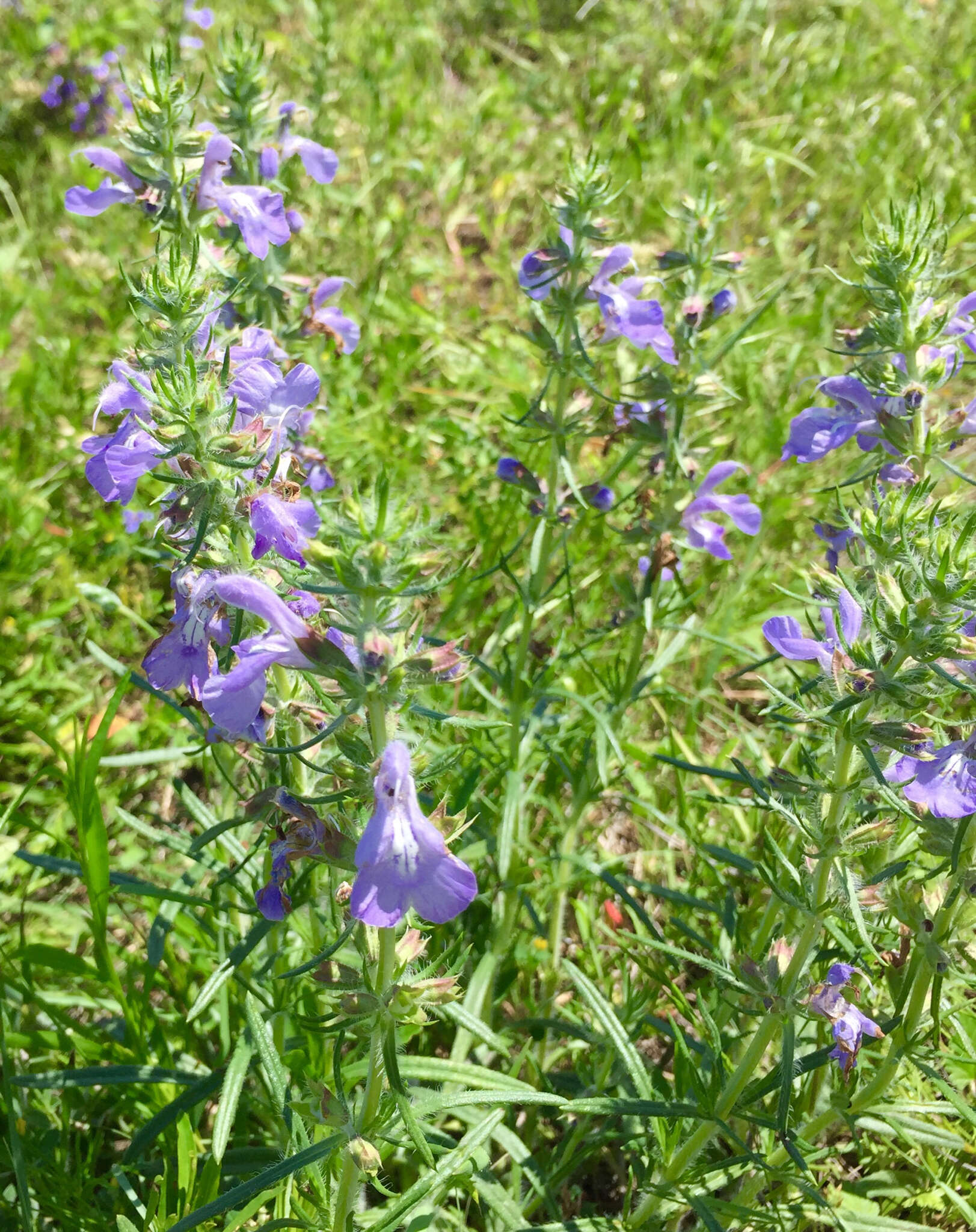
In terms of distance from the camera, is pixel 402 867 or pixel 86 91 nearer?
pixel 402 867

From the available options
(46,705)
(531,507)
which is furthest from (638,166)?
(46,705)

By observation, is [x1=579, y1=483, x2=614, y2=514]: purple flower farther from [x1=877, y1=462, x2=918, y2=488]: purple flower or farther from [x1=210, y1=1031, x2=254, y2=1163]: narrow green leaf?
[x1=210, y1=1031, x2=254, y2=1163]: narrow green leaf

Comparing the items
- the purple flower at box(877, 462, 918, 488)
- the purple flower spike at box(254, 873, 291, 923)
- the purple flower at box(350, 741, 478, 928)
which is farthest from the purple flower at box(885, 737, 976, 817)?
the purple flower spike at box(254, 873, 291, 923)

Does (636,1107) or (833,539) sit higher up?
(833,539)

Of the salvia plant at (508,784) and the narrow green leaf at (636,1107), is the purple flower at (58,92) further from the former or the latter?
the narrow green leaf at (636,1107)

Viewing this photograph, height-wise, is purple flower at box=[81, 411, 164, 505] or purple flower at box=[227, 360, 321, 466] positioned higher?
purple flower at box=[227, 360, 321, 466]

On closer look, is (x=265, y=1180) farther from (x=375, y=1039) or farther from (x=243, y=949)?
(x=243, y=949)

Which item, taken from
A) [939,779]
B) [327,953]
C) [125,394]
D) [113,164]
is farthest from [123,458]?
[939,779]

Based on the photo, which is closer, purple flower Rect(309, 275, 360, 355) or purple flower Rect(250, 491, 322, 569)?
purple flower Rect(250, 491, 322, 569)
